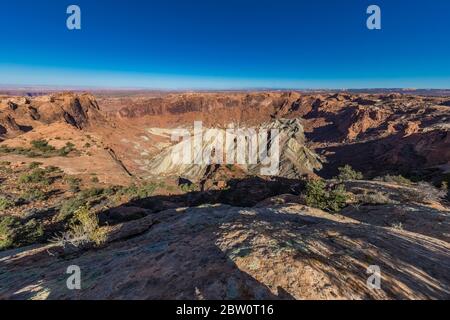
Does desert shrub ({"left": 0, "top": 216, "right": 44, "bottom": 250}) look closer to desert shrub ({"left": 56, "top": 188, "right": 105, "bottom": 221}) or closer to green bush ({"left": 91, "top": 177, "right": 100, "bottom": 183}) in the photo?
desert shrub ({"left": 56, "top": 188, "right": 105, "bottom": 221})

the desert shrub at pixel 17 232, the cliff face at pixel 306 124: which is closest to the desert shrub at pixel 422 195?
the cliff face at pixel 306 124

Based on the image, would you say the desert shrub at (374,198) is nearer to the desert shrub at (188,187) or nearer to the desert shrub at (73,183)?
the desert shrub at (188,187)

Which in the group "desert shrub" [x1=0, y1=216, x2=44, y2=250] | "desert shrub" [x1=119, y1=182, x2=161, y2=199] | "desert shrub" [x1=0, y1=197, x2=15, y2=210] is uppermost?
"desert shrub" [x1=0, y1=197, x2=15, y2=210]

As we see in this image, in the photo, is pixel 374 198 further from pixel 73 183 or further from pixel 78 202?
pixel 73 183

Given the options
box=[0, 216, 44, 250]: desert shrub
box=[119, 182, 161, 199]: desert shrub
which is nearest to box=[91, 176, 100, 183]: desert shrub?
box=[119, 182, 161, 199]: desert shrub
